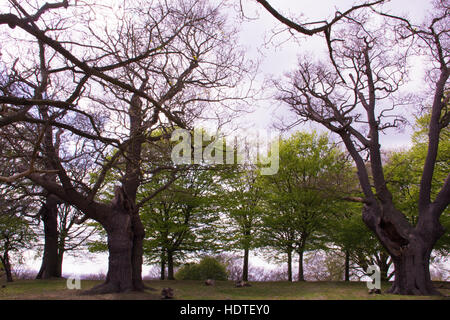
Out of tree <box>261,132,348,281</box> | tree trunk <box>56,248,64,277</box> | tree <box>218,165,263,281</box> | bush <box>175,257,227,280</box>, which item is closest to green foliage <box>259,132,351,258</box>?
tree <box>261,132,348,281</box>

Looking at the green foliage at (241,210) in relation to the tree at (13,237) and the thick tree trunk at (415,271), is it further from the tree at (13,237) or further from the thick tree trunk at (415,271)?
the tree at (13,237)

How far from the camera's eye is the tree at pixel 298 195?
21.3 metres

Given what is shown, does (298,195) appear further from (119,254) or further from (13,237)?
(13,237)

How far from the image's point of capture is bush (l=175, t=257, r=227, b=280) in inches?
870

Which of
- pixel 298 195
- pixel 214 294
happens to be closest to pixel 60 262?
pixel 214 294

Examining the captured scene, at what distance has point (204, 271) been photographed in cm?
2220

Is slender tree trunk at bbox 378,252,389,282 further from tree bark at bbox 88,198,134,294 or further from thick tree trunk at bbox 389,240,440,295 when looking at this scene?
tree bark at bbox 88,198,134,294

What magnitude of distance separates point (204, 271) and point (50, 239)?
9.14 metres

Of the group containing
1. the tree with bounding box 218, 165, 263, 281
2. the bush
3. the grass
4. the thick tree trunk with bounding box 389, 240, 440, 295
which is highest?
the tree with bounding box 218, 165, 263, 281

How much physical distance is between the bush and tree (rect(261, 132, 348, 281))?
3464mm

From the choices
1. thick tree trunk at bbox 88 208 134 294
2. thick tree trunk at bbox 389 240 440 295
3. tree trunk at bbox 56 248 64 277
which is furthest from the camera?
tree trunk at bbox 56 248 64 277

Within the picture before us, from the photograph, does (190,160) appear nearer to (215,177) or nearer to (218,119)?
(218,119)

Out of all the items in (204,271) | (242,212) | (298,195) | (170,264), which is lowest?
(204,271)
